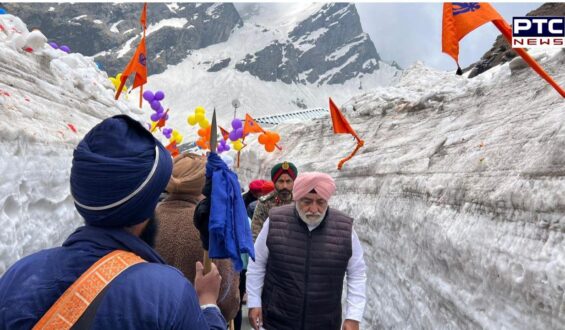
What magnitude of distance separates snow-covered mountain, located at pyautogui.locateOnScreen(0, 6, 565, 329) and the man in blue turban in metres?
2.06

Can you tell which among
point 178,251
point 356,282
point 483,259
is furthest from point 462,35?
point 178,251

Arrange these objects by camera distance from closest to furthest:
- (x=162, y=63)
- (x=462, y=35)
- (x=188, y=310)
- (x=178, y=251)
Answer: (x=188, y=310) < (x=178, y=251) < (x=462, y=35) < (x=162, y=63)

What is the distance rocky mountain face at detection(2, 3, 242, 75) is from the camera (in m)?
101

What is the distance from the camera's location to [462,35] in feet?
12.7

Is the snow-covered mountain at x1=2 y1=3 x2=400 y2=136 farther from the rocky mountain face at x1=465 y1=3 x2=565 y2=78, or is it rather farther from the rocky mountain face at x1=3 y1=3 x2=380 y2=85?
the rocky mountain face at x1=465 y1=3 x2=565 y2=78

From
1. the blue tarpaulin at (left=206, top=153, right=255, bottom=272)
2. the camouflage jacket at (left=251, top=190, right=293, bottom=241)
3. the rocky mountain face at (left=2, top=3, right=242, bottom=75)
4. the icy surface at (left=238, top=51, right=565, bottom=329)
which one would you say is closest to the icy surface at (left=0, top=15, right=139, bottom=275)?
the camouflage jacket at (left=251, top=190, right=293, bottom=241)

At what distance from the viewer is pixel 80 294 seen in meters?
1.06

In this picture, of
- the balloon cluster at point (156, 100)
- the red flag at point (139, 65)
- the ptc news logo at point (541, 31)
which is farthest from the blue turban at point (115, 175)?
the balloon cluster at point (156, 100)

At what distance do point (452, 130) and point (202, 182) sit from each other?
3834 mm

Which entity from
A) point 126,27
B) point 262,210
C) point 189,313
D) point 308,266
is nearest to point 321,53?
point 126,27

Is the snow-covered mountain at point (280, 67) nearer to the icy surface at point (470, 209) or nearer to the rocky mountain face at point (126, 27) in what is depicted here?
the rocky mountain face at point (126, 27)

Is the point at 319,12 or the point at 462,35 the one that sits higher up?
the point at 319,12

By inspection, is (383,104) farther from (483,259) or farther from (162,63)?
(162,63)

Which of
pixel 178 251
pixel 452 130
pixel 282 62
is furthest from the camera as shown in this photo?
pixel 282 62
